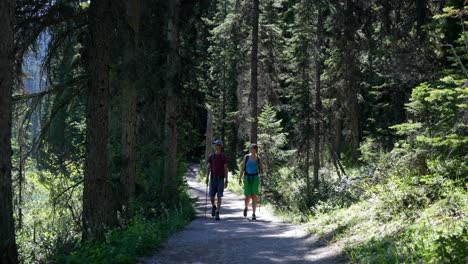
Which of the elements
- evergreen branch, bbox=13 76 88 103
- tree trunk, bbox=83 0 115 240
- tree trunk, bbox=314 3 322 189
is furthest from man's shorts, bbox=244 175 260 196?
tree trunk, bbox=314 3 322 189

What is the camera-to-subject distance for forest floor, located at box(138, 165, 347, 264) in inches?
294

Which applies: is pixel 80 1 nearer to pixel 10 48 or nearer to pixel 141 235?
pixel 10 48

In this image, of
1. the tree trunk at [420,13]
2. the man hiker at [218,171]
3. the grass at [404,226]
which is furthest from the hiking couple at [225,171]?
the tree trunk at [420,13]

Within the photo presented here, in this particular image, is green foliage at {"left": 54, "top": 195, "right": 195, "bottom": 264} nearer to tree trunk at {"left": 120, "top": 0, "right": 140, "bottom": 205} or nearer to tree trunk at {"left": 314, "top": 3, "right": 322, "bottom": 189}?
tree trunk at {"left": 120, "top": 0, "right": 140, "bottom": 205}

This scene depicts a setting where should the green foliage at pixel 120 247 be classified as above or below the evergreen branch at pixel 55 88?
below

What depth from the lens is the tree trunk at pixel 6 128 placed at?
6119 mm

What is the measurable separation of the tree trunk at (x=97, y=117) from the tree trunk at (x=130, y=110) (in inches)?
92.8

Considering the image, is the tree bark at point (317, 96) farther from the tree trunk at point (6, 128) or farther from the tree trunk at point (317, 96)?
the tree trunk at point (6, 128)

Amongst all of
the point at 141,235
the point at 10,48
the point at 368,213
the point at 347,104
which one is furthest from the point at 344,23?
the point at 347,104

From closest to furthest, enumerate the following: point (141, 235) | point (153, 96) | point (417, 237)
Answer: point (417, 237) → point (141, 235) → point (153, 96)

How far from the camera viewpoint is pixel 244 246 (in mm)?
8586

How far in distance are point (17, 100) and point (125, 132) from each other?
11.8 feet

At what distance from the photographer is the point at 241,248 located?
27.6ft

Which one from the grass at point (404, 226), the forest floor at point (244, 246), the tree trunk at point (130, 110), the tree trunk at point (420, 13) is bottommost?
the forest floor at point (244, 246)
